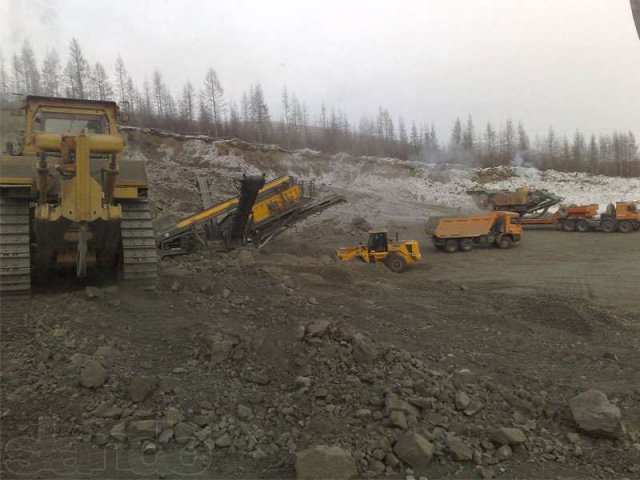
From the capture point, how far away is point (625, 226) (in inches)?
945

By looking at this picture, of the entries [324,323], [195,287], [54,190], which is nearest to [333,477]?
[324,323]

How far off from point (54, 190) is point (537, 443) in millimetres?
5213

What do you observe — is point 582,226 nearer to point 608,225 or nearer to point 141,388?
point 608,225

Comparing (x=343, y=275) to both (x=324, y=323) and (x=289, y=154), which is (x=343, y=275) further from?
(x=289, y=154)

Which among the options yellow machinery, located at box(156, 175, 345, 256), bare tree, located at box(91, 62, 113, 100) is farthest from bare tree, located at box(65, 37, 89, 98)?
yellow machinery, located at box(156, 175, 345, 256)

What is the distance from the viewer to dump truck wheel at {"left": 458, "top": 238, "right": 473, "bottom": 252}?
64.1ft

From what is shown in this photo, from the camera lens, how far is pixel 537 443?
358 centimetres

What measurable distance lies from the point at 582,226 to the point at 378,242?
46.5 feet

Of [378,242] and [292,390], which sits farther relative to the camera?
[378,242]

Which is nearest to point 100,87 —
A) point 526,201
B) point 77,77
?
point 77,77

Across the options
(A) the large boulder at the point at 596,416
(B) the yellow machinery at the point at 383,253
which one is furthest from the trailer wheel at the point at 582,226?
(A) the large boulder at the point at 596,416

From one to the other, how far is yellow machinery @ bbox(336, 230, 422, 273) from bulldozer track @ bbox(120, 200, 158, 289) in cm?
880

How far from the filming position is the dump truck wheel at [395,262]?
1517 cm

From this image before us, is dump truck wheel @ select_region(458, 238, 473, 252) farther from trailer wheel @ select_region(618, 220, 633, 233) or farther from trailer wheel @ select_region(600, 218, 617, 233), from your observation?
trailer wheel @ select_region(618, 220, 633, 233)
